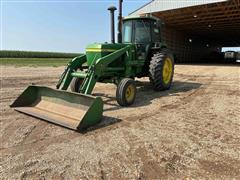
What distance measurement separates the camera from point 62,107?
200 inches

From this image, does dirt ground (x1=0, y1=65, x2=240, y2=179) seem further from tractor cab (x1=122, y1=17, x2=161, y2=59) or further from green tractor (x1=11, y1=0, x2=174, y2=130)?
tractor cab (x1=122, y1=17, x2=161, y2=59)

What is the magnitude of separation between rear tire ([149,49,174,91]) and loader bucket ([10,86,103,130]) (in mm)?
3072

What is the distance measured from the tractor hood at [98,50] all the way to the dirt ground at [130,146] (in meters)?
1.38

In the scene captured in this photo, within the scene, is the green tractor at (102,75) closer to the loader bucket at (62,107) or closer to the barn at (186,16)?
the loader bucket at (62,107)

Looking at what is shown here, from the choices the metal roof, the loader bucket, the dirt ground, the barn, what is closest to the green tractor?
the loader bucket

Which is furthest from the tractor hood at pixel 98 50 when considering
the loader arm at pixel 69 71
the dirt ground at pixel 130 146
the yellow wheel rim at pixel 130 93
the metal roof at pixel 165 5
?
the metal roof at pixel 165 5

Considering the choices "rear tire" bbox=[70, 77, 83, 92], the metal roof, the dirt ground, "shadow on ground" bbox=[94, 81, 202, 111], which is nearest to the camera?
the dirt ground

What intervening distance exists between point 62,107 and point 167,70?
4357 millimetres

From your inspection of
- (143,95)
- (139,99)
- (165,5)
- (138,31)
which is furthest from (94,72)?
(165,5)

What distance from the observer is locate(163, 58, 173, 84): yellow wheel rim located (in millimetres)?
8086

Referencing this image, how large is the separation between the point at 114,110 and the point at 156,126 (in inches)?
51.7

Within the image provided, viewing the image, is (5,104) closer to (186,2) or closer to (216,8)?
(186,2)

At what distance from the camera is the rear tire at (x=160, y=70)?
7.24 m

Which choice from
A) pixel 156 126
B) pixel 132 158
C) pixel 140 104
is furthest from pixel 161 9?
pixel 132 158
